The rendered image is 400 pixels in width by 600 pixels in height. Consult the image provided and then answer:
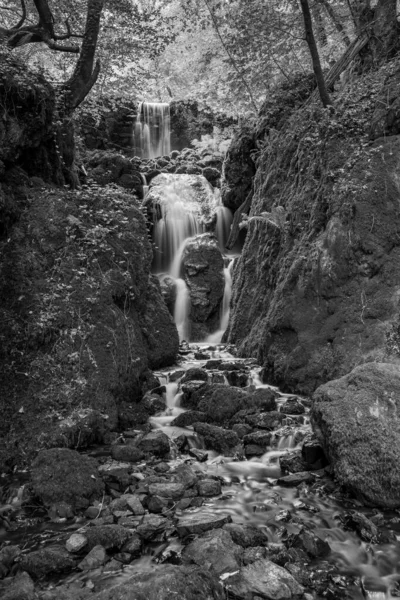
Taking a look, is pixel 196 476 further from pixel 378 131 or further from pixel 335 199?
pixel 378 131

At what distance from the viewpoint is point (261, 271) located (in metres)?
11.3

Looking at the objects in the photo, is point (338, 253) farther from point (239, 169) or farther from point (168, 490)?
point (239, 169)

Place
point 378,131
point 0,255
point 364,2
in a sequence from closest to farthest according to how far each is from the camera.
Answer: point 0,255, point 378,131, point 364,2

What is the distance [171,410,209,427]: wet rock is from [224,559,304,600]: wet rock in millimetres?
3422

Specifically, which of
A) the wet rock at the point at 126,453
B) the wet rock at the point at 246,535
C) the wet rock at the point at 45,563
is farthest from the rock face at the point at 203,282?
the wet rock at the point at 45,563

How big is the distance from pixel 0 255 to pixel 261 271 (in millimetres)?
6420

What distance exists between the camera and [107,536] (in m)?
3.70

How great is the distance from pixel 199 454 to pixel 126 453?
89 cm

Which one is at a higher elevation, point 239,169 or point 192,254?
point 239,169

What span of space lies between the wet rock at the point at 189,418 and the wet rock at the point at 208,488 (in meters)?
1.92

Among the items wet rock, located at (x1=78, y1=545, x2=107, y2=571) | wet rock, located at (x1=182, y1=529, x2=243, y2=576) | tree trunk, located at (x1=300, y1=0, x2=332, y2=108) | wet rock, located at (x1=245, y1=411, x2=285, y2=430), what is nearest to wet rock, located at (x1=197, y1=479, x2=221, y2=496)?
wet rock, located at (x1=182, y1=529, x2=243, y2=576)

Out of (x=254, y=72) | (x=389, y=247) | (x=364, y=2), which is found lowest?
(x=389, y=247)

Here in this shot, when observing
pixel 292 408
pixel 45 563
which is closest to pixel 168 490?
pixel 45 563

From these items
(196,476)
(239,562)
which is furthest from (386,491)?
(196,476)
